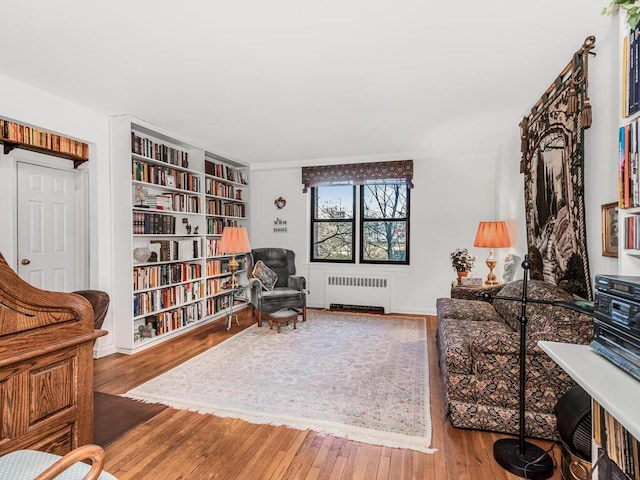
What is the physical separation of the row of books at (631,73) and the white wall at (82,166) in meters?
3.91

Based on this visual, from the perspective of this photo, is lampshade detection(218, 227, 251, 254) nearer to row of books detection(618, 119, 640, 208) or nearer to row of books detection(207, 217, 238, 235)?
row of books detection(207, 217, 238, 235)

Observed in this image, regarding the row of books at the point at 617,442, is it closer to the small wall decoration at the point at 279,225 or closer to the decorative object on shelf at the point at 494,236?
the decorative object on shelf at the point at 494,236

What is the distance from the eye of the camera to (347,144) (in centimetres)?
456

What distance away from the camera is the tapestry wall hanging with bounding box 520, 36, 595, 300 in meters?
2.21

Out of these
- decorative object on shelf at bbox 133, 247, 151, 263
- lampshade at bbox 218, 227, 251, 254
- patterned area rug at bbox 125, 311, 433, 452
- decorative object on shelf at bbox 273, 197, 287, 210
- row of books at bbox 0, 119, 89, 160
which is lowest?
patterned area rug at bbox 125, 311, 433, 452

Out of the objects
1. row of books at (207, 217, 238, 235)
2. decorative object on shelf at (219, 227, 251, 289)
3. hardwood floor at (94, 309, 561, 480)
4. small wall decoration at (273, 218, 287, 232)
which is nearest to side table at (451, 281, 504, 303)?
hardwood floor at (94, 309, 561, 480)

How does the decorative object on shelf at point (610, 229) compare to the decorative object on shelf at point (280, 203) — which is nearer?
the decorative object on shelf at point (610, 229)

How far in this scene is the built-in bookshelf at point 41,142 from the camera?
9.48ft

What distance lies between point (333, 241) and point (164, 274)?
2.64 meters

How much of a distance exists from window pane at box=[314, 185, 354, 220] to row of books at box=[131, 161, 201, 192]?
197cm

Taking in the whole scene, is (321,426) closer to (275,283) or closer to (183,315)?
(183,315)

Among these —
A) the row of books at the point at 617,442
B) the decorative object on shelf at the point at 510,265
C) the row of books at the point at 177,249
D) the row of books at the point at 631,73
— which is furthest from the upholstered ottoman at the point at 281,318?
the row of books at the point at 631,73

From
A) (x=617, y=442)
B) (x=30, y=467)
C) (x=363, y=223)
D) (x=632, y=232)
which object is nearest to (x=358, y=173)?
(x=363, y=223)

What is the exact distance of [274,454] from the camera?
1909 millimetres
